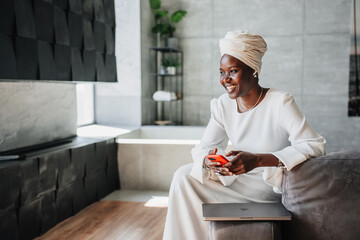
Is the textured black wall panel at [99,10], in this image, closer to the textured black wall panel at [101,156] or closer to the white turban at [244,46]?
the textured black wall panel at [101,156]

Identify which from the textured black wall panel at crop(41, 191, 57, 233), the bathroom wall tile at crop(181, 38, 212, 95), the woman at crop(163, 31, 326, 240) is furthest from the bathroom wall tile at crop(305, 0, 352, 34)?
the textured black wall panel at crop(41, 191, 57, 233)

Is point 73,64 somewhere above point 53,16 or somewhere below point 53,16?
below

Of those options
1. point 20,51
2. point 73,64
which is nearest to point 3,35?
point 20,51

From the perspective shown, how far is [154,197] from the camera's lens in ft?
12.5

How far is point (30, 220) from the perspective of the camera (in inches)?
105

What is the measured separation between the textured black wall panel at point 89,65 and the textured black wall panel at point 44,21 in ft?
1.66

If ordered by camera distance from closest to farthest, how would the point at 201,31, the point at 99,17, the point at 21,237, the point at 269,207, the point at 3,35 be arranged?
1. the point at 269,207
2. the point at 3,35
3. the point at 21,237
4. the point at 99,17
5. the point at 201,31

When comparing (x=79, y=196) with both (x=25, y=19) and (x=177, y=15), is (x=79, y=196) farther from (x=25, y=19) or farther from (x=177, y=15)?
(x=177, y=15)

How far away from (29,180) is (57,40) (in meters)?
1.00

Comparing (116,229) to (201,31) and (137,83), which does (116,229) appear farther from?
(201,31)

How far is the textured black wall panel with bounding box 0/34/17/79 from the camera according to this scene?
7.37 feet

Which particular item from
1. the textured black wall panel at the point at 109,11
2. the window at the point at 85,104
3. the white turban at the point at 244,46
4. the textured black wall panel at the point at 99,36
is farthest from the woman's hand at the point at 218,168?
the window at the point at 85,104

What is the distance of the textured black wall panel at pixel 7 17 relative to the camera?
2.23 m

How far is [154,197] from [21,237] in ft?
4.81
